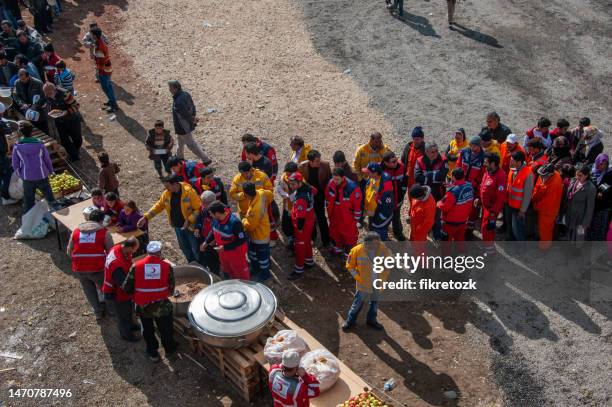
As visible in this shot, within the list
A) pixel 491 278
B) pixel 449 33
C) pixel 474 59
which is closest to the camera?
pixel 491 278

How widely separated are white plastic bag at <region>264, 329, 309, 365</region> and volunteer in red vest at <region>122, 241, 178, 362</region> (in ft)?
4.96

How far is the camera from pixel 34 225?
37.0 feet

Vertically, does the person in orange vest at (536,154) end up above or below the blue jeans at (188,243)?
above

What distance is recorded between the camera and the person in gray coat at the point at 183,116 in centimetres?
1268

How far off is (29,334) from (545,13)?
17.6 metres

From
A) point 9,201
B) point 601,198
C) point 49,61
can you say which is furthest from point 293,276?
point 49,61

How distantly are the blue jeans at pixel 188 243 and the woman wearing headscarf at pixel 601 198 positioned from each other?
661 cm

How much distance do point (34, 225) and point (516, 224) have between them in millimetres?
8480

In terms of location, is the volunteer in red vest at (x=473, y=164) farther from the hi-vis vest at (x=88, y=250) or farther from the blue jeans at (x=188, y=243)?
the hi-vis vest at (x=88, y=250)

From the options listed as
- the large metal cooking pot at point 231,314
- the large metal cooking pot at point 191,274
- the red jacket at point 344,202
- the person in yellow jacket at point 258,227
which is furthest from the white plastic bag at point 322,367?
the red jacket at point 344,202

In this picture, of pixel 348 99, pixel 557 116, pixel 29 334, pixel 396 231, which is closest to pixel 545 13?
pixel 557 116

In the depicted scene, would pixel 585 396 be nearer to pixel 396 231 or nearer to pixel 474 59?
pixel 396 231

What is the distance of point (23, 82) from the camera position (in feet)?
44.1

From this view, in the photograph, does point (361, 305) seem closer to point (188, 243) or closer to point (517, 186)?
point (188, 243)
